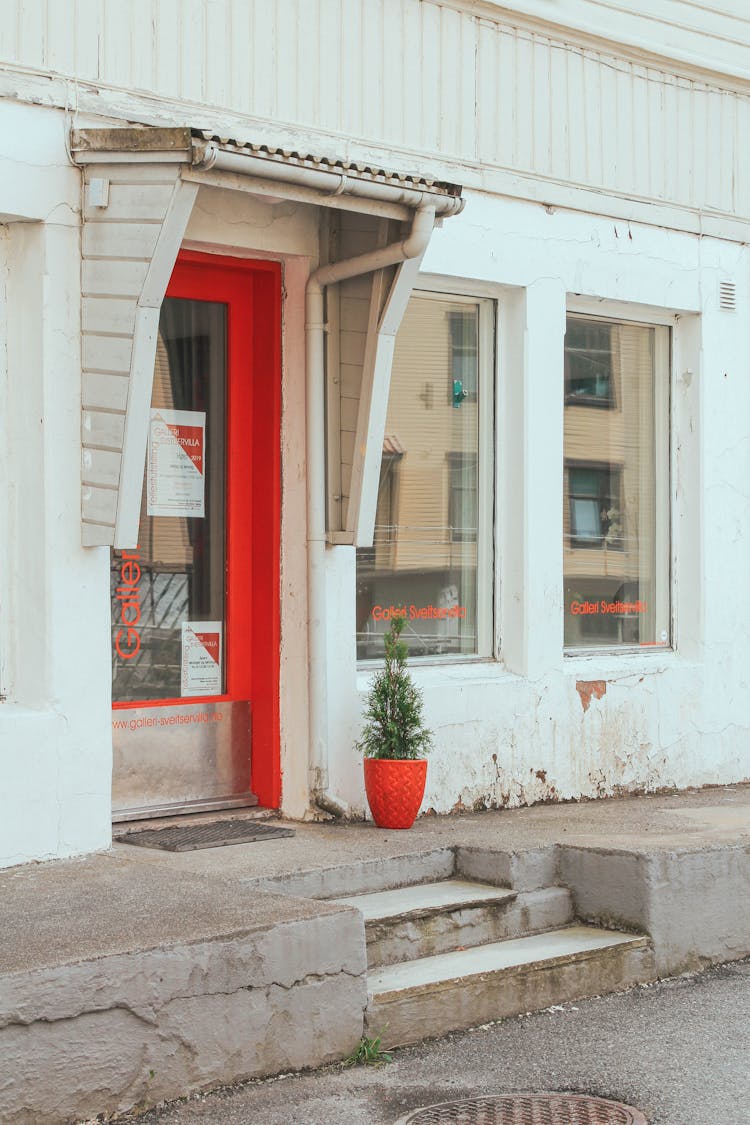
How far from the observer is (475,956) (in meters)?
5.96

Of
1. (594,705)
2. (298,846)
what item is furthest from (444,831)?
(594,705)

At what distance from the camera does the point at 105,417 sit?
614 centimetres

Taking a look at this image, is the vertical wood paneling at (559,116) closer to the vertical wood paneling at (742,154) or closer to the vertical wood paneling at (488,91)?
the vertical wood paneling at (488,91)

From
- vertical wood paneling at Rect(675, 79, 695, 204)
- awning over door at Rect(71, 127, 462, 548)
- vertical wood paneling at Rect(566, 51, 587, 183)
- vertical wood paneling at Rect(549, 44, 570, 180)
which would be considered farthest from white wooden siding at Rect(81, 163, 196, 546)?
vertical wood paneling at Rect(675, 79, 695, 204)

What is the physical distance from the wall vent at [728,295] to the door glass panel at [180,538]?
3.33 metres

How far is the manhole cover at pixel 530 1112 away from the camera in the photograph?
4672 millimetres

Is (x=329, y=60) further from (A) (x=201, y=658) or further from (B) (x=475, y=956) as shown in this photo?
(B) (x=475, y=956)

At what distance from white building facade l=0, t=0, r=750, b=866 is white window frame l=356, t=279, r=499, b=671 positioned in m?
0.02

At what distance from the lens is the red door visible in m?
7.12

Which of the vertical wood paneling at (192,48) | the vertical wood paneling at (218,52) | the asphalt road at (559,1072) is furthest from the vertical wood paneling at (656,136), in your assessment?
the asphalt road at (559,1072)

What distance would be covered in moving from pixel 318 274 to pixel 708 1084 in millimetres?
3988

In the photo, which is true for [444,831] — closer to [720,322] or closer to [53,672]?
[53,672]

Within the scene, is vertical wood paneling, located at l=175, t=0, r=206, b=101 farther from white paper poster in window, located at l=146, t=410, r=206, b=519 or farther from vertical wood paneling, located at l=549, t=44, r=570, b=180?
vertical wood paneling, located at l=549, t=44, r=570, b=180

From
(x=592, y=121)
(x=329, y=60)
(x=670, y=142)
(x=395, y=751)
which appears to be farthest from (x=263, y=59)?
(x=395, y=751)
